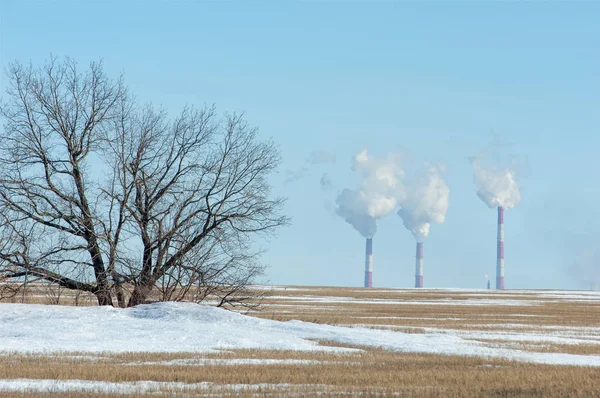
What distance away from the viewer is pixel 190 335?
27.5m

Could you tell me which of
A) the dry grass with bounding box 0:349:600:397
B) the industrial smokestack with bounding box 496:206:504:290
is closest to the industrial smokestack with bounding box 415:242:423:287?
the industrial smokestack with bounding box 496:206:504:290

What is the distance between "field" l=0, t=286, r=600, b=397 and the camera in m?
16.5

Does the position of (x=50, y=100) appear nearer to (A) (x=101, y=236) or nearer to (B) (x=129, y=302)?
(A) (x=101, y=236)

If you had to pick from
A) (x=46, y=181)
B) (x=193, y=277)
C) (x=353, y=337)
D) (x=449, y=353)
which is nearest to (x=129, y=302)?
(x=193, y=277)

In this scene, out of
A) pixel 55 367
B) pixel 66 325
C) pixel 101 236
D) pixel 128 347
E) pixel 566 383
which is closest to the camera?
pixel 566 383

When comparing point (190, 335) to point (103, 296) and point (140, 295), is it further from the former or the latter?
point (103, 296)

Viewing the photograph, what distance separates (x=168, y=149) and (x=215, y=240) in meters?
3.88

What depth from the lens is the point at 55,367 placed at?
757 inches

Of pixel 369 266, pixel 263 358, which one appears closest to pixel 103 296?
pixel 263 358

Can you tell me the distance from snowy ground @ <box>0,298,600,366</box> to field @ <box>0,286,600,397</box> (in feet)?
0.11

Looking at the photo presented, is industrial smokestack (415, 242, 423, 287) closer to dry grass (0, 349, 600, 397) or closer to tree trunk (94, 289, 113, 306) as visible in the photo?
tree trunk (94, 289, 113, 306)

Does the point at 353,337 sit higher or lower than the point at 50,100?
lower

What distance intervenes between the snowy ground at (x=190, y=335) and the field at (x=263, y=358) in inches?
1.4

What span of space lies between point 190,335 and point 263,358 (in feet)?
18.4
